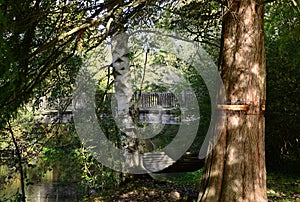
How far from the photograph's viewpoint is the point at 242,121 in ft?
8.79

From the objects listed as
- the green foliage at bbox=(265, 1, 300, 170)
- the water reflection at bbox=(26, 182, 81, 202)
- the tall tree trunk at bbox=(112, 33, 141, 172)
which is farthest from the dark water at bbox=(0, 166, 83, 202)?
the green foliage at bbox=(265, 1, 300, 170)

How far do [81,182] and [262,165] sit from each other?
→ 3.99 meters

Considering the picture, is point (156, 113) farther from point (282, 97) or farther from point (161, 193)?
point (161, 193)

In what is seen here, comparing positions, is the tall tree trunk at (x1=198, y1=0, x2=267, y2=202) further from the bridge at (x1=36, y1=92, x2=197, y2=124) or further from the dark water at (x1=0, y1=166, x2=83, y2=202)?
the dark water at (x1=0, y1=166, x2=83, y2=202)

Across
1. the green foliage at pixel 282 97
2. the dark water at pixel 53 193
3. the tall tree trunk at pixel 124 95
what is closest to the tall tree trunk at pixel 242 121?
the tall tree trunk at pixel 124 95

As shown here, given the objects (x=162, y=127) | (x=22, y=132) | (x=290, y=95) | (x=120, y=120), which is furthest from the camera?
(x=162, y=127)

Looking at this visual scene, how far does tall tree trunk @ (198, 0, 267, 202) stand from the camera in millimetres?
2668

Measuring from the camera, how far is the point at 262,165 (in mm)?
2748

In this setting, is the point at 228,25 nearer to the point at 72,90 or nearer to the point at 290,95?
the point at 72,90

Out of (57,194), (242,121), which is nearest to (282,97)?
(242,121)

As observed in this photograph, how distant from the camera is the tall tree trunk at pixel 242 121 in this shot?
267 cm

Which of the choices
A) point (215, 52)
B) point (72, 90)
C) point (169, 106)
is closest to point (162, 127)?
point (169, 106)

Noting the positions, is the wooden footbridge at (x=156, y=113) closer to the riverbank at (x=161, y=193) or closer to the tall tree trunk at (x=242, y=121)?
the riverbank at (x=161, y=193)

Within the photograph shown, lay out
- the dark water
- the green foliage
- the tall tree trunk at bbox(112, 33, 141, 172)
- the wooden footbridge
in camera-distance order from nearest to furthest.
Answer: the tall tree trunk at bbox(112, 33, 141, 172)
the wooden footbridge
the dark water
the green foliage
